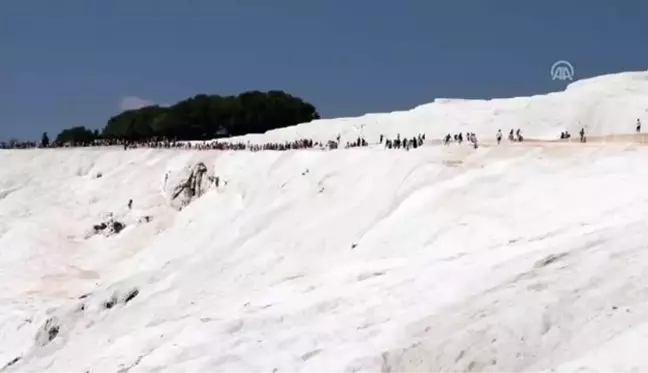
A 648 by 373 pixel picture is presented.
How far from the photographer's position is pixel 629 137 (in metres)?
21.9

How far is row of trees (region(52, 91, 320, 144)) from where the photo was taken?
5859cm

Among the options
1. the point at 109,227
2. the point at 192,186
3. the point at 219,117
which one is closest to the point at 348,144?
the point at 192,186

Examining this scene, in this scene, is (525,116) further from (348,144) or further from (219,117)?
(219,117)

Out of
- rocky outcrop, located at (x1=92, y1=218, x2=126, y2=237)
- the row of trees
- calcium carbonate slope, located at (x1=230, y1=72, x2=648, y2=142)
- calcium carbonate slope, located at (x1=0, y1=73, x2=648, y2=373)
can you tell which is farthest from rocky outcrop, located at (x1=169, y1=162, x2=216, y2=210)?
the row of trees

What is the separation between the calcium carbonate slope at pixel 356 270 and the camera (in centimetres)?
993

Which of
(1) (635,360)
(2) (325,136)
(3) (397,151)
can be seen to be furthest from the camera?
(2) (325,136)

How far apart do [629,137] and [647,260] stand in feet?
41.4

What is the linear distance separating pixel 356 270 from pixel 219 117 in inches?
1827

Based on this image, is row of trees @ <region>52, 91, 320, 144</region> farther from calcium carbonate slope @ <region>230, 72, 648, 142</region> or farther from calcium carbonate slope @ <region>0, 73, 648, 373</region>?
calcium carbonate slope @ <region>0, 73, 648, 373</region>

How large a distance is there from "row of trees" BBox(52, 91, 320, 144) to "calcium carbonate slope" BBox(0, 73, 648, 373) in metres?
29.1

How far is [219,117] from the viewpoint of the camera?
59.0 m

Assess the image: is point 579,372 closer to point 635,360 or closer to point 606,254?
point 635,360

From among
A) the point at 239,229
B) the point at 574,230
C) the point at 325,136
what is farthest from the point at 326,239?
the point at 325,136

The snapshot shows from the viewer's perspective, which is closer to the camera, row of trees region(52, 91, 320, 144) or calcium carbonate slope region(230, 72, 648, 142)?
calcium carbonate slope region(230, 72, 648, 142)
